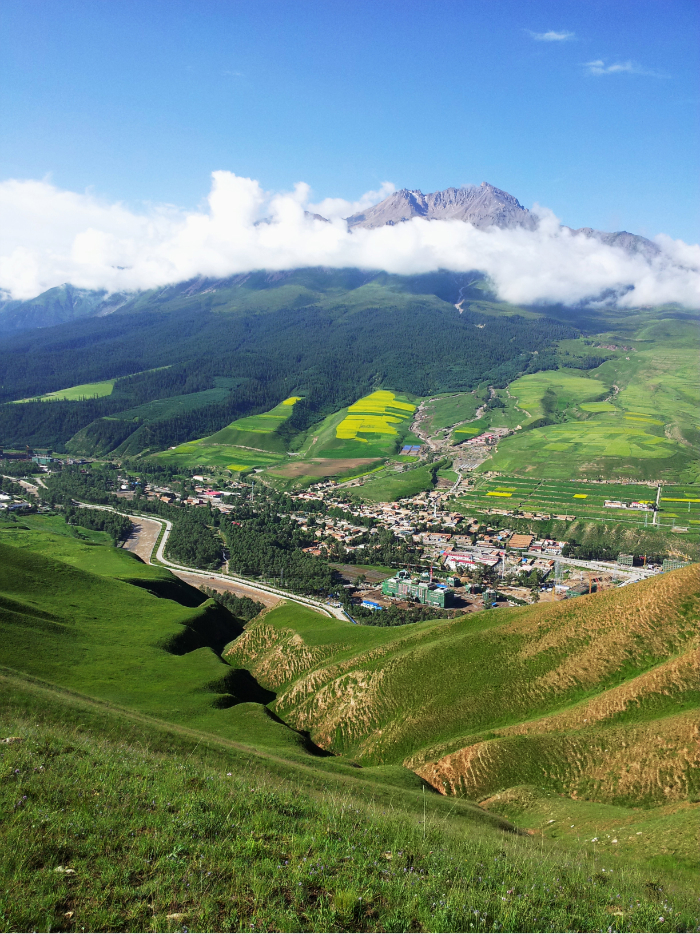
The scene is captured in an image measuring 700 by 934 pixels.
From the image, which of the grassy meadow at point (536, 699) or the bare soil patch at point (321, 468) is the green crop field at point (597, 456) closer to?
the bare soil patch at point (321, 468)

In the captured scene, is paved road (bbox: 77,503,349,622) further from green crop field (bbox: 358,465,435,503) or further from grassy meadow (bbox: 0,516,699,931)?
green crop field (bbox: 358,465,435,503)

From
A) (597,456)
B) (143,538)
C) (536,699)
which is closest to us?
(536,699)

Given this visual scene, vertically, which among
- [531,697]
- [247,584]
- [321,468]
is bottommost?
[247,584]

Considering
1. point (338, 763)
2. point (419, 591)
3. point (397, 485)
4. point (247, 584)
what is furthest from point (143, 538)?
point (338, 763)

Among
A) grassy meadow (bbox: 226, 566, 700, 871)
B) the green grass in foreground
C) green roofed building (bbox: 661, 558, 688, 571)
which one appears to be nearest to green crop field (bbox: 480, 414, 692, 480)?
green roofed building (bbox: 661, 558, 688, 571)

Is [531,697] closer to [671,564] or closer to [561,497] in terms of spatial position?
[671,564]

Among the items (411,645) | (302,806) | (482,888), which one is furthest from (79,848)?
(411,645)
